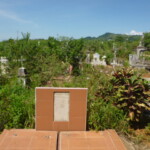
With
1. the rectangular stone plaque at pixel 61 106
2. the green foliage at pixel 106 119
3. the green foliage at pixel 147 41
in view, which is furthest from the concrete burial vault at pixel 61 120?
the green foliage at pixel 147 41

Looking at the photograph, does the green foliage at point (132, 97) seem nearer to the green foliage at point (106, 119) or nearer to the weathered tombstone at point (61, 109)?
the green foliage at point (106, 119)

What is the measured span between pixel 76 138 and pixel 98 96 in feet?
4.73

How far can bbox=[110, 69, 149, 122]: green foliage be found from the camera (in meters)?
4.09

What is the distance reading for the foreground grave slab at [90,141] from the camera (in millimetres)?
3117

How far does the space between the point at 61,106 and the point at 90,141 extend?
896 mm

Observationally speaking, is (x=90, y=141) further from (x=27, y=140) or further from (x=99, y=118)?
(x=27, y=140)

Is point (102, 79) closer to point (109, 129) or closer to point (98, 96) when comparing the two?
point (98, 96)

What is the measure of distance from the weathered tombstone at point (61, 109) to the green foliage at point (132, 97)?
1006 millimetres

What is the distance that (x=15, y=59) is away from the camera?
865 centimetres

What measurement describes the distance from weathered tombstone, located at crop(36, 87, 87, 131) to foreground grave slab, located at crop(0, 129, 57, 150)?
0.22 m

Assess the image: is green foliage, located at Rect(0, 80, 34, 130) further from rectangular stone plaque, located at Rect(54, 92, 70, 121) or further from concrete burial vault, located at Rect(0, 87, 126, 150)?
rectangular stone plaque, located at Rect(54, 92, 70, 121)

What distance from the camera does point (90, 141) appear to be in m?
3.31

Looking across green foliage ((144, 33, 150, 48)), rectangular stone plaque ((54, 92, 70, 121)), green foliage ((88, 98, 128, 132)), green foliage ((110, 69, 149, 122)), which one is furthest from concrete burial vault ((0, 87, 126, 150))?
green foliage ((144, 33, 150, 48))

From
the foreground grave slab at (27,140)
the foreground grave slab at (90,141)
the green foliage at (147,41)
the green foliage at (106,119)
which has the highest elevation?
the green foliage at (147,41)
